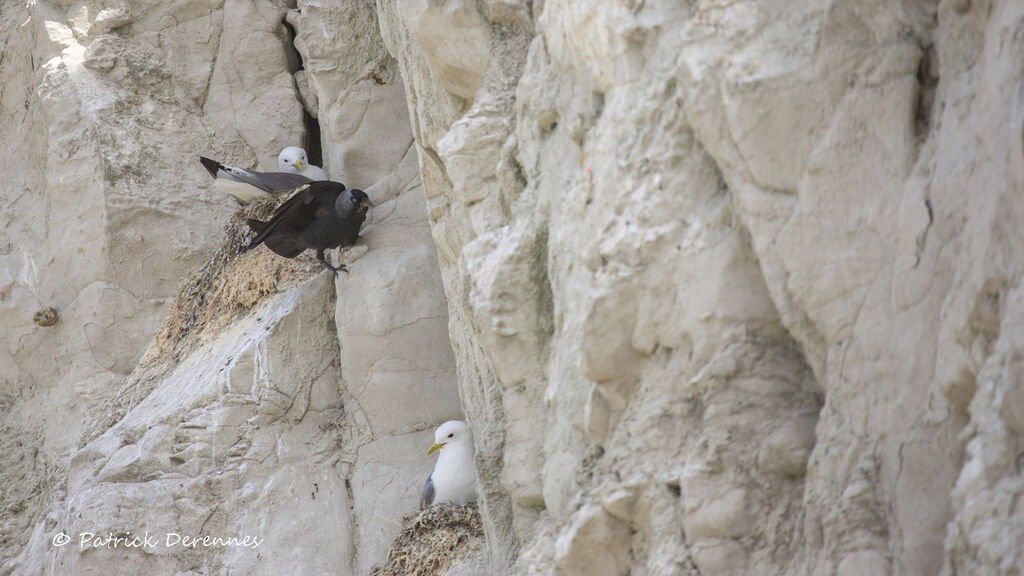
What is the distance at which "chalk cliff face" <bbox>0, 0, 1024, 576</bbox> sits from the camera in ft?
8.52

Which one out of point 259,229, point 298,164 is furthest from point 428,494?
point 298,164

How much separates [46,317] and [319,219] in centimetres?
230

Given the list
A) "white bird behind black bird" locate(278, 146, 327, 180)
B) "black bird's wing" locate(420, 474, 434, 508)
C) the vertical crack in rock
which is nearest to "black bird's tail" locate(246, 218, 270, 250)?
"white bird behind black bird" locate(278, 146, 327, 180)

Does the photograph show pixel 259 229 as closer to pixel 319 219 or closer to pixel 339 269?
pixel 319 219

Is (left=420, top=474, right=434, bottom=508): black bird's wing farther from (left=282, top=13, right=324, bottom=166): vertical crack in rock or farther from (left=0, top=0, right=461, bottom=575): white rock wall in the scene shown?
(left=282, top=13, right=324, bottom=166): vertical crack in rock

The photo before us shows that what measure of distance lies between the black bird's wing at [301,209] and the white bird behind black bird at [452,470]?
1429 millimetres

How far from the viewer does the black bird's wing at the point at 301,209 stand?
Answer: 6180 millimetres

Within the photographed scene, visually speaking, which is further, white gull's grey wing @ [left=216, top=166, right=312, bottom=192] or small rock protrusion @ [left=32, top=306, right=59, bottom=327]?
small rock protrusion @ [left=32, top=306, right=59, bottom=327]

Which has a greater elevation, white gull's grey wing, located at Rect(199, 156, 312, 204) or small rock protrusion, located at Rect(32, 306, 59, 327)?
white gull's grey wing, located at Rect(199, 156, 312, 204)

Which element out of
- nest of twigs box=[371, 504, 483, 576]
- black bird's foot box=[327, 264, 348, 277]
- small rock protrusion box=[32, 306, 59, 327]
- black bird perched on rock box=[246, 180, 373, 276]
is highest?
black bird perched on rock box=[246, 180, 373, 276]

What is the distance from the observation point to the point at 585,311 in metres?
3.31

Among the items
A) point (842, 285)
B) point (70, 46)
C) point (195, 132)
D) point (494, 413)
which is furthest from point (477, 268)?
point (70, 46)

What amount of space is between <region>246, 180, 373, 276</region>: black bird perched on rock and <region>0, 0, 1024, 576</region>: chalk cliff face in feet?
0.54

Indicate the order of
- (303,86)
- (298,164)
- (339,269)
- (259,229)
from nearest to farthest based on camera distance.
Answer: (339,269) → (259,229) → (298,164) → (303,86)
